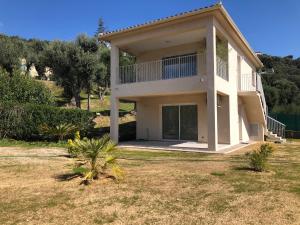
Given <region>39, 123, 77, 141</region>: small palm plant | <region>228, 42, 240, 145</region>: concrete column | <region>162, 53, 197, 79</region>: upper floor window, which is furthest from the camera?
<region>228, 42, 240, 145</region>: concrete column

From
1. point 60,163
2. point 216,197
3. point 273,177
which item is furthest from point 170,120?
point 216,197

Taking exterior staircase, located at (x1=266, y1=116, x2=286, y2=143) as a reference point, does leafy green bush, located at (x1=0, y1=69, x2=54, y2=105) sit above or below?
above

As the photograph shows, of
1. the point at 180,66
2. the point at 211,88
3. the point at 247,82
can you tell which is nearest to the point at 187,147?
the point at 211,88

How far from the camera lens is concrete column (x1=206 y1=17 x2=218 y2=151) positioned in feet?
41.7

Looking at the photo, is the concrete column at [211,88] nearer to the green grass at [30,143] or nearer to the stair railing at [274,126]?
the green grass at [30,143]

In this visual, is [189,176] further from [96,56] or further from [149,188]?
[96,56]

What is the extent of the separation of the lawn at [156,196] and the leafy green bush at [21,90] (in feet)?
33.7

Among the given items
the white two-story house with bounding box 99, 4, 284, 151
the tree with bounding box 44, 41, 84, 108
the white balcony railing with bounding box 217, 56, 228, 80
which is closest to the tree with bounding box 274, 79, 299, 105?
the white two-story house with bounding box 99, 4, 284, 151

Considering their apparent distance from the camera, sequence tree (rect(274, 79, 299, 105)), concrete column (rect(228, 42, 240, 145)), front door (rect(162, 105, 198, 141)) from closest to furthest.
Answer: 1. concrete column (rect(228, 42, 240, 145))
2. front door (rect(162, 105, 198, 141))
3. tree (rect(274, 79, 299, 105))

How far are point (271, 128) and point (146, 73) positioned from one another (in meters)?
10.6

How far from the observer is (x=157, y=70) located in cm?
1806

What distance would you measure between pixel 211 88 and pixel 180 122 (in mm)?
5471

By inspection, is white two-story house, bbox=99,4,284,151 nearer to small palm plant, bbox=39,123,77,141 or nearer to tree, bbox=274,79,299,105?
small palm plant, bbox=39,123,77,141

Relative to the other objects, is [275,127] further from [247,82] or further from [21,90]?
[21,90]
